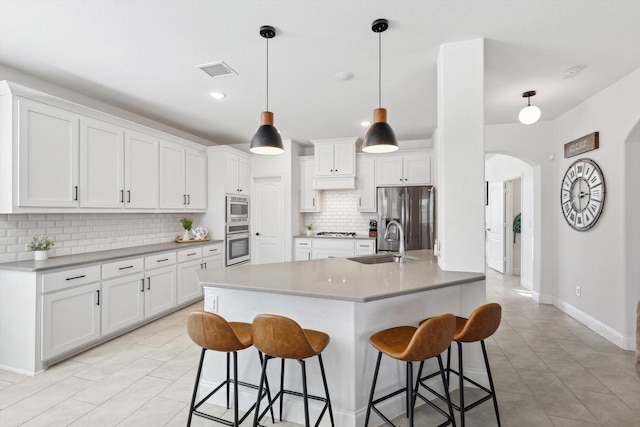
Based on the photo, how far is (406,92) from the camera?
3.60m

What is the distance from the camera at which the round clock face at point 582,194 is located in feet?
11.8

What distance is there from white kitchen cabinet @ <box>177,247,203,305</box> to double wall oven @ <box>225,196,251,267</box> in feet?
2.01

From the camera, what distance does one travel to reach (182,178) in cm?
477

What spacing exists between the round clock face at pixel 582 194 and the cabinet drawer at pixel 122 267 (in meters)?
5.14

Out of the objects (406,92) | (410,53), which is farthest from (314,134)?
(410,53)

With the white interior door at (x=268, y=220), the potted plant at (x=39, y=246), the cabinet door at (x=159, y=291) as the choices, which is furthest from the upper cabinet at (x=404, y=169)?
the potted plant at (x=39, y=246)

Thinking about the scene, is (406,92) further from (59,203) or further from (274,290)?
(59,203)

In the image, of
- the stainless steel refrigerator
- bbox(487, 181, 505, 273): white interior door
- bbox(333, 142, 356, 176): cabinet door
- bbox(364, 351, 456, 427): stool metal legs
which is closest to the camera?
bbox(364, 351, 456, 427): stool metal legs

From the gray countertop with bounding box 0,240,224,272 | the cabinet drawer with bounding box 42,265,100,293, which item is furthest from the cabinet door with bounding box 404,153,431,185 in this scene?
the cabinet drawer with bounding box 42,265,100,293

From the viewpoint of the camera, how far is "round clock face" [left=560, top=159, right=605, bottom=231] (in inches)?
141

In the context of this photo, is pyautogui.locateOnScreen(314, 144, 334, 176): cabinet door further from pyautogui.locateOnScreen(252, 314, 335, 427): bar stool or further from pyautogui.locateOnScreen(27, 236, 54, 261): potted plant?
pyautogui.locateOnScreen(252, 314, 335, 427): bar stool

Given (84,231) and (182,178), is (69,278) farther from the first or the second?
(182,178)

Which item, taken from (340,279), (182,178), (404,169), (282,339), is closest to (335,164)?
(404,169)

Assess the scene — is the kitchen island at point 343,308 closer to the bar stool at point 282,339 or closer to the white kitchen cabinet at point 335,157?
the bar stool at point 282,339
